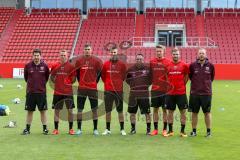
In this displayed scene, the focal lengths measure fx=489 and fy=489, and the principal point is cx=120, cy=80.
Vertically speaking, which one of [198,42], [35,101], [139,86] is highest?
[198,42]

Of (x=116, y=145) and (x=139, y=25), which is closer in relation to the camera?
(x=116, y=145)

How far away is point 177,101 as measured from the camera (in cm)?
1102

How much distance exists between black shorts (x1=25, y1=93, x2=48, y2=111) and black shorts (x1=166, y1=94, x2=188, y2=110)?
2804 millimetres

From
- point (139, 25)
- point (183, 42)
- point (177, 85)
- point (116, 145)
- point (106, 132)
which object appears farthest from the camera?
point (139, 25)

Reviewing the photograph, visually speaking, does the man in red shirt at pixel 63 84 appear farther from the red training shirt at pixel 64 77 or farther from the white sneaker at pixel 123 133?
the white sneaker at pixel 123 133

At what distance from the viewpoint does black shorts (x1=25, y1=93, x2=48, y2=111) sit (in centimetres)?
1116

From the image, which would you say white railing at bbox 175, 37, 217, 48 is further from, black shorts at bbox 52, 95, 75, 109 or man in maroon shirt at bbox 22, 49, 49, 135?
man in maroon shirt at bbox 22, 49, 49, 135

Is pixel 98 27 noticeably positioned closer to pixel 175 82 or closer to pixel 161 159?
pixel 175 82

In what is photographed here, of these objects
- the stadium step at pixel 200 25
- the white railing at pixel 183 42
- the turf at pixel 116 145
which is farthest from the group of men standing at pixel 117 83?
the stadium step at pixel 200 25

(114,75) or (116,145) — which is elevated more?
(114,75)

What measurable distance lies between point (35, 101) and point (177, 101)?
323cm

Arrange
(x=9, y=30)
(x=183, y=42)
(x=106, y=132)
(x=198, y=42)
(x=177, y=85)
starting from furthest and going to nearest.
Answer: (x=9, y=30), (x=183, y=42), (x=198, y=42), (x=106, y=132), (x=177, y=85)

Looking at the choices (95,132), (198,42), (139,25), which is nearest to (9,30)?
(139,25)

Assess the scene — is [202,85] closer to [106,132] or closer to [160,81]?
[160,81]
